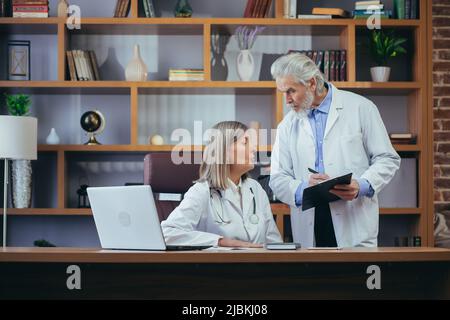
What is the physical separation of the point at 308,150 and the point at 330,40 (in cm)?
169

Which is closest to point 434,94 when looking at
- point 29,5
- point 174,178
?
point 174,178

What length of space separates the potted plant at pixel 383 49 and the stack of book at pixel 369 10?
4.4 inches

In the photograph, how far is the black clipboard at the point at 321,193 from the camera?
2867 mm

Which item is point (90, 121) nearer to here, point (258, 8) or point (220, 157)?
point (258, 8)

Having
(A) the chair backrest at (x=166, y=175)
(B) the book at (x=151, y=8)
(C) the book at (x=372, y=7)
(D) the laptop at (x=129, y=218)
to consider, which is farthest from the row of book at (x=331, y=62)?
(D) the laptop at (x=129, y=218)

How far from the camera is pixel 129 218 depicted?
7.97 ft

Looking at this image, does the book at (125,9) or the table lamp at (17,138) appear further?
the book at (125,9)

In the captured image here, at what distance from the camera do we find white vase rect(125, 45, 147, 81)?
4.55 metres

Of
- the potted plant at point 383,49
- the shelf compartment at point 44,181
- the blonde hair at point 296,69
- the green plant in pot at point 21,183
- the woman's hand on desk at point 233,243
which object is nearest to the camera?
the woman's hand on desk at point 233,243

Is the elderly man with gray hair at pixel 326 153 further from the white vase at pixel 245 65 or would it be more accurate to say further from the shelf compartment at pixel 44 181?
the shelf compartment at pixel 44 181

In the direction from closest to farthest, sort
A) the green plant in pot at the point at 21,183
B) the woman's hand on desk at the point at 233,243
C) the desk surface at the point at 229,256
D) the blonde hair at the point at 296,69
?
the desk surface at the point at 229,256
the woman's hand on desk at the point at 233,243
the blonde hair at the point at 296,69
the green plant in pot at the point at 21,183

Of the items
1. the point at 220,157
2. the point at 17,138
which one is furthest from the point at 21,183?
the point at 220,157

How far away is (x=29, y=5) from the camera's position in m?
4.54

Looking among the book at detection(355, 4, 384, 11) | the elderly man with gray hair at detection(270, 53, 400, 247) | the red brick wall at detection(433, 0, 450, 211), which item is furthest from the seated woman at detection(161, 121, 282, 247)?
the red brick wall at detection(433, 0, 450, 211)
